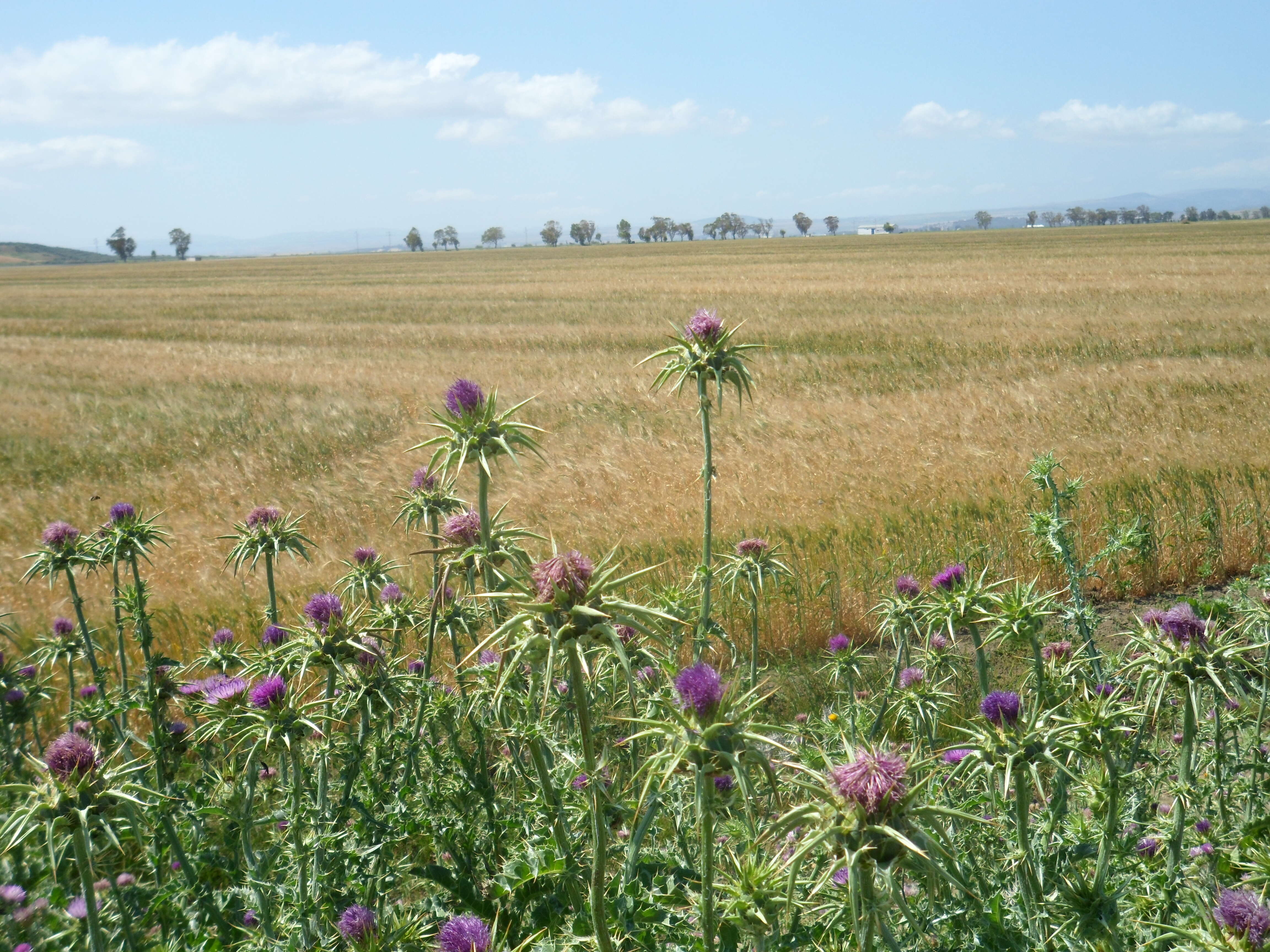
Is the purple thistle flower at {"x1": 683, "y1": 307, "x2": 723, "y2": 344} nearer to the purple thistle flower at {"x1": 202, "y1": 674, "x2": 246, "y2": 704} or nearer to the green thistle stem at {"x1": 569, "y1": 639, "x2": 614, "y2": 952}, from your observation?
the green thistle stem at {"x1": 569, "y1": 639, "x2": 614, "y2": 952}

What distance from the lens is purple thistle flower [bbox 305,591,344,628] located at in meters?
2.86

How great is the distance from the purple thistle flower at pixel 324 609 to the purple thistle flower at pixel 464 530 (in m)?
0.44

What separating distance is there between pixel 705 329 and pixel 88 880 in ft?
8.58

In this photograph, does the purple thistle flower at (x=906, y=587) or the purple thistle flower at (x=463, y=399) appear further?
the purple thistle flower at (x=906, y=587)

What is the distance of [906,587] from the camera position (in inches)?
161

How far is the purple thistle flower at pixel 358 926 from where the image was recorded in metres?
2.22

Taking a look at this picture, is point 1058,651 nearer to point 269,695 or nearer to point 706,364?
point 706,364

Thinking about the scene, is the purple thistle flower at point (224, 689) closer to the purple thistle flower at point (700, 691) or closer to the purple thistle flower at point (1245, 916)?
the purple thistle flower at point (700, 691)

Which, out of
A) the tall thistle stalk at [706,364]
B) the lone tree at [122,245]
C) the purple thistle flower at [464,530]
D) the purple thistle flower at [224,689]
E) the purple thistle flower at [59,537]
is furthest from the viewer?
the lone tree at [122,245]

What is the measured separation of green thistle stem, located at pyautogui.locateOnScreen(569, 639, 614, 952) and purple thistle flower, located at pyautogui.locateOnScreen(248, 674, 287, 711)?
1.25 meters

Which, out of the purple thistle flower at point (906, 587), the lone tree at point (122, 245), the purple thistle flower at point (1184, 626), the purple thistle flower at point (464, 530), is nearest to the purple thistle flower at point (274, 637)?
the purple thistle flower at point (464, 530)

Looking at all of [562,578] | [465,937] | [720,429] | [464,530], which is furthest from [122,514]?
[720,429]

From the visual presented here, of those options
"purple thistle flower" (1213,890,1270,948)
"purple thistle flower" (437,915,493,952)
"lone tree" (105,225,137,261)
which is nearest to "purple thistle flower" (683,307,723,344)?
"purple thistle flower" (437,915,493,952)

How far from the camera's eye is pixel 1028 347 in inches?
771
